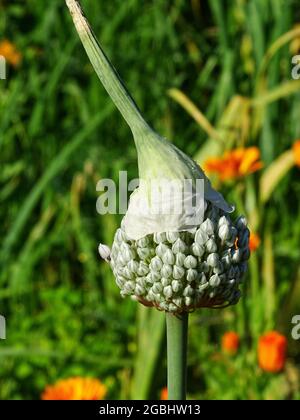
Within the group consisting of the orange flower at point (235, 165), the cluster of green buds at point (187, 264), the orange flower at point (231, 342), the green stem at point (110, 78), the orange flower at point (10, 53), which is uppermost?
the orange flower at point (10, 53)

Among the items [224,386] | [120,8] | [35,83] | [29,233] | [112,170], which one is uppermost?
[120,8]

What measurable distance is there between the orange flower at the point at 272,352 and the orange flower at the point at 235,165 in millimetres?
408

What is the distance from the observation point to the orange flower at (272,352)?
1.69 m

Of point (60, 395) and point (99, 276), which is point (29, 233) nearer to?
point (99, 276)

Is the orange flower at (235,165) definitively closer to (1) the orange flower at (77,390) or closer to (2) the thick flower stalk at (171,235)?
(1) the orange flower at (77,390)

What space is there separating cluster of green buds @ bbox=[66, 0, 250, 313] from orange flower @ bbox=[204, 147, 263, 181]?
1155 mm

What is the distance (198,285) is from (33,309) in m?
1.76

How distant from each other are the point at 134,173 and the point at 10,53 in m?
0.62

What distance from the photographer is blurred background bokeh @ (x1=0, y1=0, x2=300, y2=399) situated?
196cm

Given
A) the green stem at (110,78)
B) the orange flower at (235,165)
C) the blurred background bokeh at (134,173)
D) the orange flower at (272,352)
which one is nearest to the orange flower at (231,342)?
the blurred background bokeh at (134,173)

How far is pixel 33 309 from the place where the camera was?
2.39m

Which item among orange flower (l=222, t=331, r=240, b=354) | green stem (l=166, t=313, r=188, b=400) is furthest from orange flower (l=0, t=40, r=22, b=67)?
green stem (l=166, t=313, r=188, b=400)

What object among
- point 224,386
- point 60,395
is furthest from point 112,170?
point 60,395

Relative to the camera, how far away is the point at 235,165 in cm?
189
